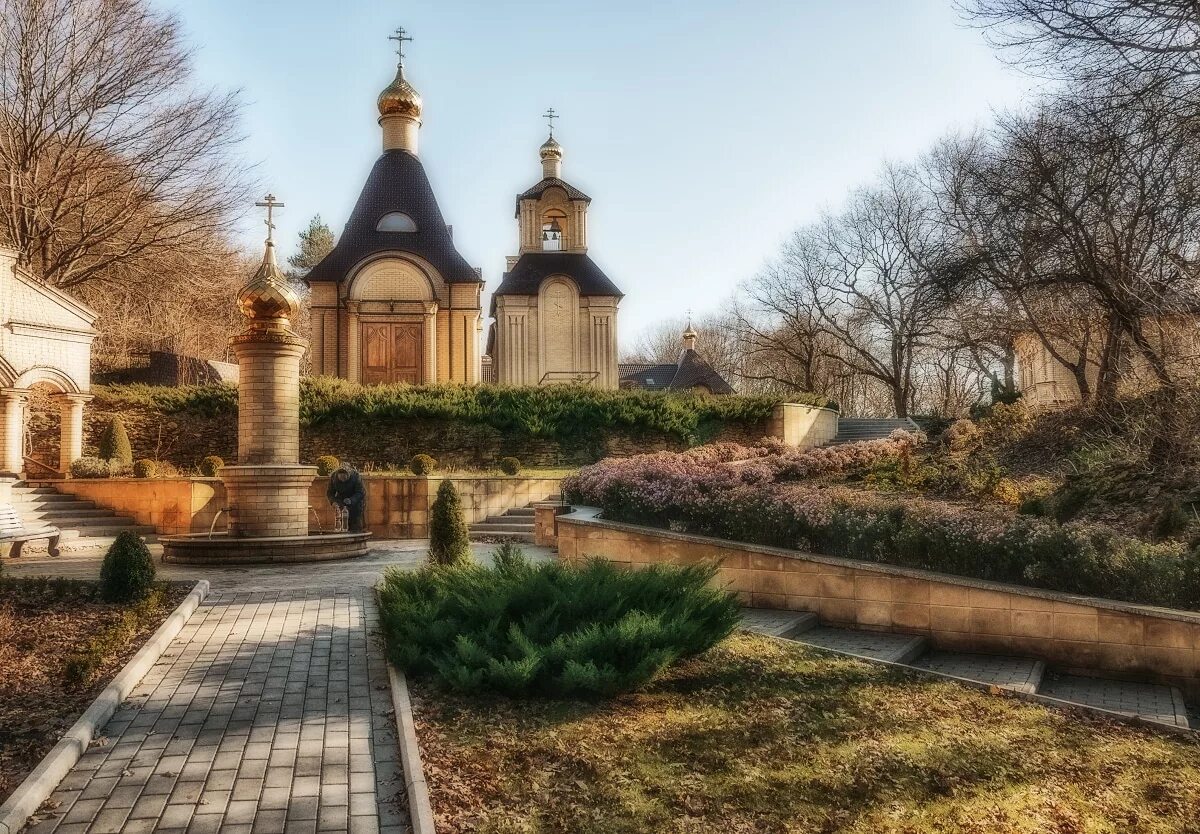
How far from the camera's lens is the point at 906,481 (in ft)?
49.1

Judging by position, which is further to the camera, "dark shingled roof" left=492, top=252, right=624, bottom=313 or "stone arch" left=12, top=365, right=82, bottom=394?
"dark shingled roof" left=492, top=252, right=624, bottom=313

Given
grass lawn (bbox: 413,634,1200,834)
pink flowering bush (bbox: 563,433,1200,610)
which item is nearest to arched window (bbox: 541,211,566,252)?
pink flowering bush (bbox: 563,433,1200,610)

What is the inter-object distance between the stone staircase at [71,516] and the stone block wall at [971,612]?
495 inches

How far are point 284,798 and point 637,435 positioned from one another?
838 inches

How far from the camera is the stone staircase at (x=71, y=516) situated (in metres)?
17.6

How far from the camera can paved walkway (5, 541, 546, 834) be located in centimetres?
433

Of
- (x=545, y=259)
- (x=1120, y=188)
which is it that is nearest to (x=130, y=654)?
(x=1120, y=188)

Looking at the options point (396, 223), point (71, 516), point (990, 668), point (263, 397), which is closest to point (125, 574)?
point (263, 397)

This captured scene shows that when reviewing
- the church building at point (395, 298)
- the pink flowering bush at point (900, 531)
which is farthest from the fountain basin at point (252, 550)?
the church building at point (395, 298)

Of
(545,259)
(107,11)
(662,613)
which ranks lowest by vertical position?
(662,613)

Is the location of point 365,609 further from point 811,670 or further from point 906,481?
point 906,481

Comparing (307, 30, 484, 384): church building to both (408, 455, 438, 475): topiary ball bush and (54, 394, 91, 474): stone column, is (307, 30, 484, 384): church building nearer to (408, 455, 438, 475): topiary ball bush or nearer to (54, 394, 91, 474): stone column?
(54, 394, 91, 474): stone column

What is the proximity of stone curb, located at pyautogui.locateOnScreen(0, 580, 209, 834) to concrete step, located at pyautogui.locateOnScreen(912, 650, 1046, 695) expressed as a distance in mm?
6338

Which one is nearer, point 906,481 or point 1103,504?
point 1103,504
